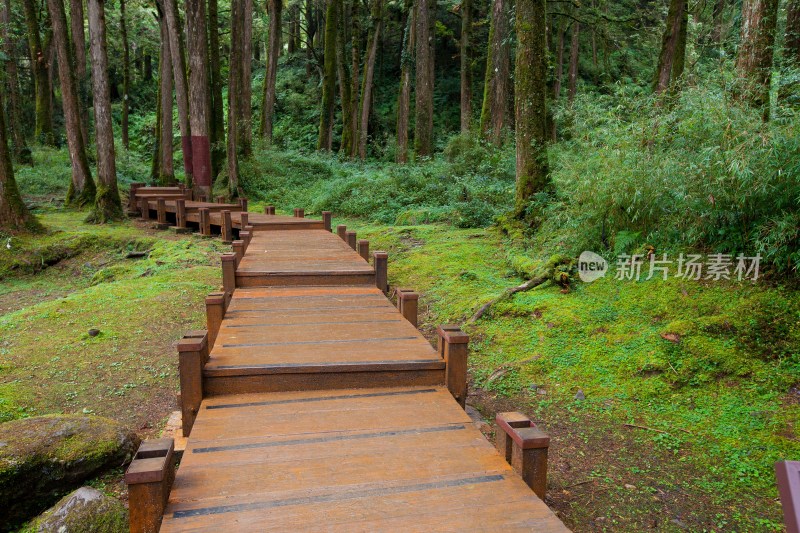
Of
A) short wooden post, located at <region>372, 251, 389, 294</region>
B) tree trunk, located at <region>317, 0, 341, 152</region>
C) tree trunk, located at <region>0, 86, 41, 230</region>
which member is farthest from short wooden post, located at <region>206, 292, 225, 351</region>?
tree trunk, located at <region>317, 0, 341, 152</region>

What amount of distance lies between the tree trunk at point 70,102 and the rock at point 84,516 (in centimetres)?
1291

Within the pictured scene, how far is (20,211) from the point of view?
1134 centimetres

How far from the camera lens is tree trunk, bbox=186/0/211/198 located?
13812 millimetres

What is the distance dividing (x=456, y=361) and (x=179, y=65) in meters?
14.4

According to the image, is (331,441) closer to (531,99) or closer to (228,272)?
(228,272)

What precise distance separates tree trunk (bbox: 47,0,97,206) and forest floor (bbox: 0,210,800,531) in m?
6.63

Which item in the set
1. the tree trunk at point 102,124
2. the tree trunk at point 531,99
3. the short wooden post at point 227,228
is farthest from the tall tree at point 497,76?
the tree trunk at point 102,124

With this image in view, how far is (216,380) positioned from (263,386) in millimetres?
307

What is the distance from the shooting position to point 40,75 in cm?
2117

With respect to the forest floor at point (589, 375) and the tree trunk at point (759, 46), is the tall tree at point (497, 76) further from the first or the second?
the tree trunk at point (759, 46)

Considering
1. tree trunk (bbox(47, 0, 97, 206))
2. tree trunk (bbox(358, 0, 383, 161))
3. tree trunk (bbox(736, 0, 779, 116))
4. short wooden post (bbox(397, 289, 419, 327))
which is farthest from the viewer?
tree trunk (bbox(358, 0, 383, 161))

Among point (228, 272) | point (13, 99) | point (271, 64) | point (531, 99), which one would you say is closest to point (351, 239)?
point (228, 272)

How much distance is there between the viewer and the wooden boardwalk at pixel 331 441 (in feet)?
7.79

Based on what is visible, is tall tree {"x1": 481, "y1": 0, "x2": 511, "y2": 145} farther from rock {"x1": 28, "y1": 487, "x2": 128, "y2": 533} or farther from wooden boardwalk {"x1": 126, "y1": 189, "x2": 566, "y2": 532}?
rock {"x1": 28, "y1": 487, "x2": 128, "y2": 533}
